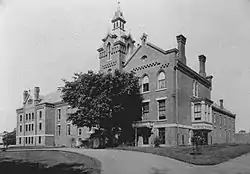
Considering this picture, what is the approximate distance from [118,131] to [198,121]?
316 inches

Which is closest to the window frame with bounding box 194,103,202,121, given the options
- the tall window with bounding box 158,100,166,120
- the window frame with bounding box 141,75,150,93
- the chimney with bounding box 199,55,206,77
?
the tall window with bounding box 158,100,166,120

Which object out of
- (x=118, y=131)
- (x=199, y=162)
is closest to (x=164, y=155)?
(x=199, y=162)

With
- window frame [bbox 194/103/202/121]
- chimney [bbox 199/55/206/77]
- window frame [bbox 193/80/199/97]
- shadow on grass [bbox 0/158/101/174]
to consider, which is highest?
chimney [bbox 199/55/206/77]

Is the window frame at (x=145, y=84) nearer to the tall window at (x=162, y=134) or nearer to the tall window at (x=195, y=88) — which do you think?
the tall window at (x=162, y=134)

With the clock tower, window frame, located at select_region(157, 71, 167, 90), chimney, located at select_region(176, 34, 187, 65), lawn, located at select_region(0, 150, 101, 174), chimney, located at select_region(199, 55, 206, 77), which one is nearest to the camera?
lawn, located at select_region(0, 150, 101, 174)

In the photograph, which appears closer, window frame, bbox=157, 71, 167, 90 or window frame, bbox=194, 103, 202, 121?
window frame, bbox=157, 71, 167, 90

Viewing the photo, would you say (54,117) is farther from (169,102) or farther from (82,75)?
(169,102)

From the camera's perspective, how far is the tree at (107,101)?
2609 cm

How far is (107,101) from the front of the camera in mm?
26016

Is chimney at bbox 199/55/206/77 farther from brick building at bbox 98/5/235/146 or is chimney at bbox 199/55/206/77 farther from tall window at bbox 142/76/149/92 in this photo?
tall window at bbox 142/76/149/92

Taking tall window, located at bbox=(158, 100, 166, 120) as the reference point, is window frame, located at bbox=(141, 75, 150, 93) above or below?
above

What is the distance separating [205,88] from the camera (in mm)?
34375

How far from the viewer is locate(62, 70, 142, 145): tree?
26.1 metres

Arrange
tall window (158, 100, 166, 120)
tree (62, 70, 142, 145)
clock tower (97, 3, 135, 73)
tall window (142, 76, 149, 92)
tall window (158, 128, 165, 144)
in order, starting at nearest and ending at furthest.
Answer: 1. tree (62, 70, 142, 145)
2. tall window (158, 128, 165, 144)
3. tall window (158, 100, 166, 120)
4. tall window (142, 76, 149, 92)
5. clock tower (97, 3, 135, 73)
